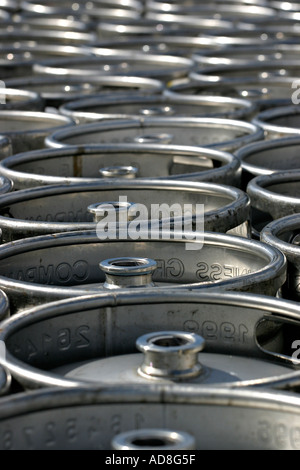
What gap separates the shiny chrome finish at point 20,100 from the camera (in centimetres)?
507

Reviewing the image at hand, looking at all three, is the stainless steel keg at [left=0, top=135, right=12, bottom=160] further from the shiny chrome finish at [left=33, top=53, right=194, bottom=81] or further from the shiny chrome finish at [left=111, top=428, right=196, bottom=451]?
the shiny chrome finish at [left=111, top=428, right=196, bottom=451]

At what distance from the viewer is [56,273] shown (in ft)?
8.93

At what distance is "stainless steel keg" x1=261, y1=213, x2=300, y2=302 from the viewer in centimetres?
260

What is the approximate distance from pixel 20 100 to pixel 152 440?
160 inches

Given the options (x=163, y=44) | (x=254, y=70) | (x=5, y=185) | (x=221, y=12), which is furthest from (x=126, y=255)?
(x=221, y=12)

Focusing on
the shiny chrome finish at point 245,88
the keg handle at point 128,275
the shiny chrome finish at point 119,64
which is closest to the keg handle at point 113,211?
the keg handle at point 128,275

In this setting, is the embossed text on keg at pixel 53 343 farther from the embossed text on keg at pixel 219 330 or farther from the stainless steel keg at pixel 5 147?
the stainless steel keg at pixel 5 147

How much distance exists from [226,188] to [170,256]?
19.5 inches

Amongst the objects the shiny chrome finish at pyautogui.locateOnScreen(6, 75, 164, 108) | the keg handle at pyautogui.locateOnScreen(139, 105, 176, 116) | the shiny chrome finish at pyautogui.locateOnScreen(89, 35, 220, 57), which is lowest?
the keg handle at pyautogui.locateOnScreen(139, 105, 176, 116)

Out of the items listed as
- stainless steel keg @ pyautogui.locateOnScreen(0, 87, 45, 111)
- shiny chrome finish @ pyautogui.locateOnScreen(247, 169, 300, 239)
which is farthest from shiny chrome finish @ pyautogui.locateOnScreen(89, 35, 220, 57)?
shiny chrome finish @ pyautogui.locateOnScreen(247, 169, 300, 239)

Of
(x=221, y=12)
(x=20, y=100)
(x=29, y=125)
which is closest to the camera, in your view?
(x=29, y=125)

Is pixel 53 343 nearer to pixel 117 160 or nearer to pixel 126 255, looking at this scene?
pixel 126 255

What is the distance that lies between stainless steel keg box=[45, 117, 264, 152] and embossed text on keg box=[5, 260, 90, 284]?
1613 millimetres
